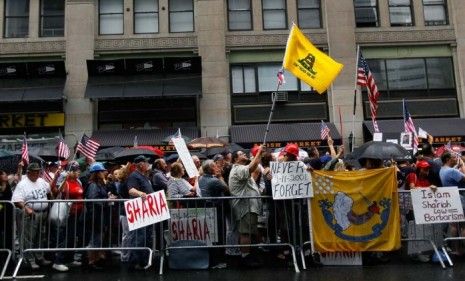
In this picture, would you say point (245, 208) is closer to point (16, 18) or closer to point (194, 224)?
point (194, 224)

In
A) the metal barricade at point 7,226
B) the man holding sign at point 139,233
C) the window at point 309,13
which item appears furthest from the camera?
the window at point 309,13

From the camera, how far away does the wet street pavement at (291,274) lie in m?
7.43

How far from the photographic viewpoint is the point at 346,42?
81.0ft

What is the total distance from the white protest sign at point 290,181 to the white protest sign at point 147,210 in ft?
6.30

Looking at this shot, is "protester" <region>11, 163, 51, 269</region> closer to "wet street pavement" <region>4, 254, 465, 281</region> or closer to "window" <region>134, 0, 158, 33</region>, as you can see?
"wet street pavement" <region>4, 254, 465, 281</region>

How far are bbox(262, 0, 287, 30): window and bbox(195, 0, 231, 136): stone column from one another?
7.19 feet

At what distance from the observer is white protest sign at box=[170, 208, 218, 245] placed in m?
8.49

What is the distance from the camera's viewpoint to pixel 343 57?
24.6 metres

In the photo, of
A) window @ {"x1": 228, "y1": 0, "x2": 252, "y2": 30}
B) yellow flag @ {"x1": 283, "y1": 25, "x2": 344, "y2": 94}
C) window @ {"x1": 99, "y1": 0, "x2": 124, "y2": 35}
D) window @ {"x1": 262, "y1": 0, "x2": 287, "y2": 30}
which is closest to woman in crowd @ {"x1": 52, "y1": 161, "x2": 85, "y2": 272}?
yellow flag @ {"x1": 283, "y1": 25, "x2": 344, "y2": 94}

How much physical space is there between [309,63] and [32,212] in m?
5.93

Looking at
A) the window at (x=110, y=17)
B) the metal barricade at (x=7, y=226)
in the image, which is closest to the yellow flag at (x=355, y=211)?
the metal barricade at (x=7, y=226)

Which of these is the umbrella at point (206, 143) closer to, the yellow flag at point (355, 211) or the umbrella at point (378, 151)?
the umbrella at point (378, 151)

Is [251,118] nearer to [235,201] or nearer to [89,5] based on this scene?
[89,5]

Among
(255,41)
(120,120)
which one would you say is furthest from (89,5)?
(255,41)
